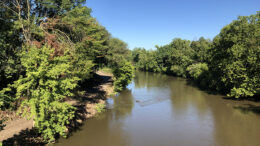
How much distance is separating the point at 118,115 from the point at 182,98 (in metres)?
13.8

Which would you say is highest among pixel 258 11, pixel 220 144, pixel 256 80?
pixel 258 11

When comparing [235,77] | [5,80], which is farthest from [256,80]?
[5,80]

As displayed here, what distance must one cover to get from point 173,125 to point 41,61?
14.0 metres

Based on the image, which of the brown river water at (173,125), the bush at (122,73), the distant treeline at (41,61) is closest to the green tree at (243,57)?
the brown river water at (173,125)

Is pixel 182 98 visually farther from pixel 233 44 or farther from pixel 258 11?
pixel 258 11

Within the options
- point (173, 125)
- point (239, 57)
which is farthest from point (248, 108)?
point (173, 125)

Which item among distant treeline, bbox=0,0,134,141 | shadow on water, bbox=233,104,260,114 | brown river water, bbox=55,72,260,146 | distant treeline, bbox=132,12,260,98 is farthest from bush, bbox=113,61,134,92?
shadow on water, bbox=233,104,260,114

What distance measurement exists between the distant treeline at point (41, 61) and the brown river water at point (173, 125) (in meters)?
3.85

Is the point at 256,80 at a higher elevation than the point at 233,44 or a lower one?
lower

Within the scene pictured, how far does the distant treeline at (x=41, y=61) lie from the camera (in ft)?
30.5

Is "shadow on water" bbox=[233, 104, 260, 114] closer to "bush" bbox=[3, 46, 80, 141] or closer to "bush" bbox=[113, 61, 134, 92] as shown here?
"bush" bbox=[113, 61, 134, 92]

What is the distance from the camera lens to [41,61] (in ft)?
30.8

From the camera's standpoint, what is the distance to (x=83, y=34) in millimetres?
17234

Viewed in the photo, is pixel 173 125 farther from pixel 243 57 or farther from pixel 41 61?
pixel 243 57
